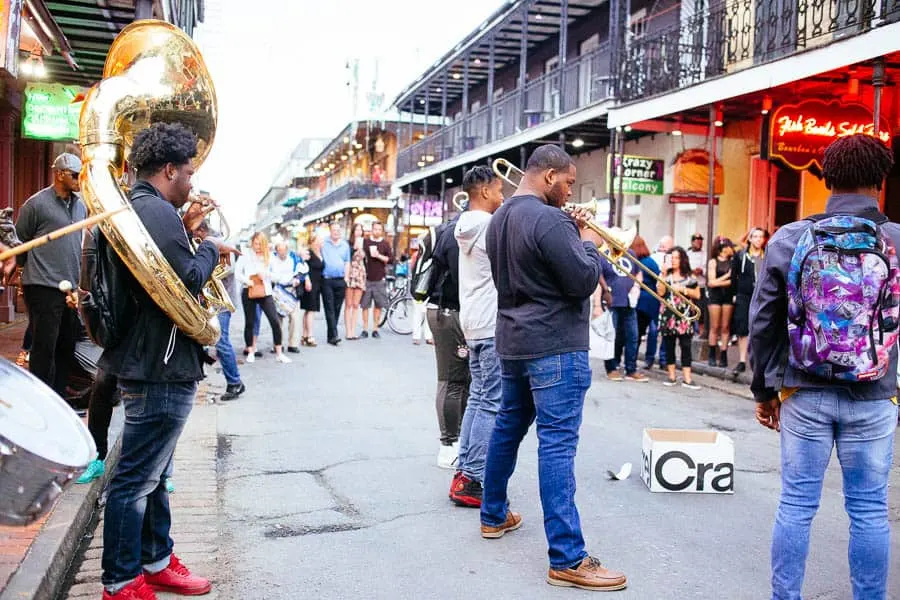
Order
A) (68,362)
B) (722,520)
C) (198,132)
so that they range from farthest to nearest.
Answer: (68,362), (722,520), (198,132)

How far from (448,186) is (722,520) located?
86.9ft

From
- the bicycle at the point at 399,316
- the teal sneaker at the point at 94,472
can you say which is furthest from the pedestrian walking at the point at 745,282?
the teal sneaker at the point at 94,472

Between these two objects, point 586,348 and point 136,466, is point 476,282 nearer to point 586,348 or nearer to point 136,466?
point 586,348

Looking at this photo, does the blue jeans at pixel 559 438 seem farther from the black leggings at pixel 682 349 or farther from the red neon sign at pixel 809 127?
the red neon sign at pixel 809 127

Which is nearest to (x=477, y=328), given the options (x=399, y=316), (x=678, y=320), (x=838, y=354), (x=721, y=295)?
(x=838, y=354)

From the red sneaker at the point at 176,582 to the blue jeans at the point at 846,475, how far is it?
7.55 feet

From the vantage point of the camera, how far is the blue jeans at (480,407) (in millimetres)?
4836

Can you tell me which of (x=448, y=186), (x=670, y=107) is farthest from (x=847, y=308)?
(x=448, y=186)

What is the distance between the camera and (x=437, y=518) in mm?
4766

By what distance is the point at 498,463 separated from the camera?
419 centimetres

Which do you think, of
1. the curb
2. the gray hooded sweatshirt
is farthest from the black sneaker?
the gray hooded sweatshirt

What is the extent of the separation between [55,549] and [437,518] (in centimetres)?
192

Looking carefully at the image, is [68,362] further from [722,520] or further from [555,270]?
[722,520]

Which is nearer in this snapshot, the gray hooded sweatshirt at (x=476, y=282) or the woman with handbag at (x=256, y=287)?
the gray hooded sweatshirt at (x=476, y=282)
